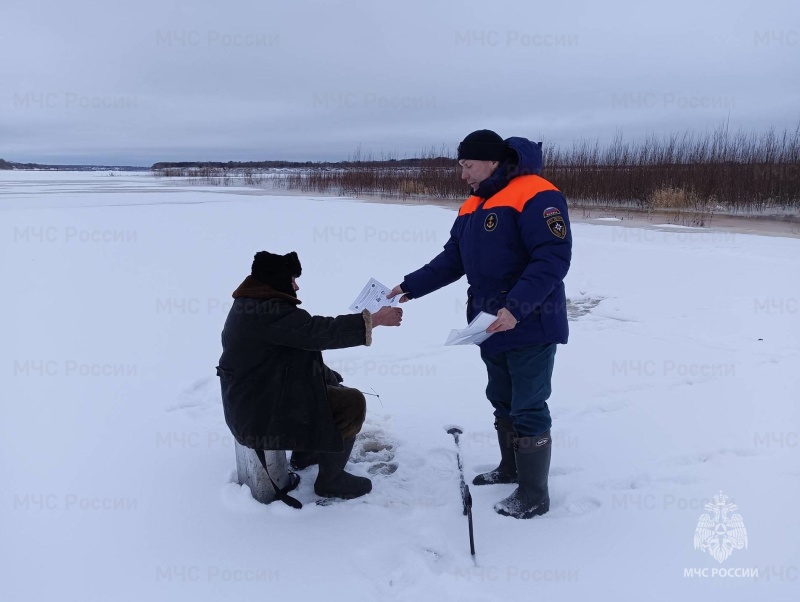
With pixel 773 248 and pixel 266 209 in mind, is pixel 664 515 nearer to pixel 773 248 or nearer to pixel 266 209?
pixel 773 248

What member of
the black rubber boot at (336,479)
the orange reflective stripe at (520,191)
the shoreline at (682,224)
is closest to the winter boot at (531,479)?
the black rubber boot at (336,479)

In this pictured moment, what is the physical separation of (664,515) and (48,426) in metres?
3.08

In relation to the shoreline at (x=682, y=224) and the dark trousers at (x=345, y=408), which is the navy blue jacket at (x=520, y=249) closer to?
the dark trousers at (x=345, y=408)

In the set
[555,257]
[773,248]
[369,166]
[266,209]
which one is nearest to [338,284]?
[555,257]

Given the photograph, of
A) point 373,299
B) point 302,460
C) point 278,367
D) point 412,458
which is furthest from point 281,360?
point 412,458

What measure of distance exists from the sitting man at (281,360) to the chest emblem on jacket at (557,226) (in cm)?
73

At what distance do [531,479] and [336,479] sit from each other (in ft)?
2.78

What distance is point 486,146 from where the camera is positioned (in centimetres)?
224

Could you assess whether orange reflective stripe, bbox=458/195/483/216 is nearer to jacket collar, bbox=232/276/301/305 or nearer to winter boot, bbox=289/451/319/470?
jacket collar, bbox=232/276/301/305

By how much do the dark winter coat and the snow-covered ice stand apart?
14.4 inches

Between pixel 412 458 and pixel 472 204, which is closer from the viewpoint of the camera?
pixel 472 204

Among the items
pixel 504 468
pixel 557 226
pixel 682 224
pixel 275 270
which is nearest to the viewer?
pixel 557 226

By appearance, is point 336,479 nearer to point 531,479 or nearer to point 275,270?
point 531,479

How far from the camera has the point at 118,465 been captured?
275 cm
